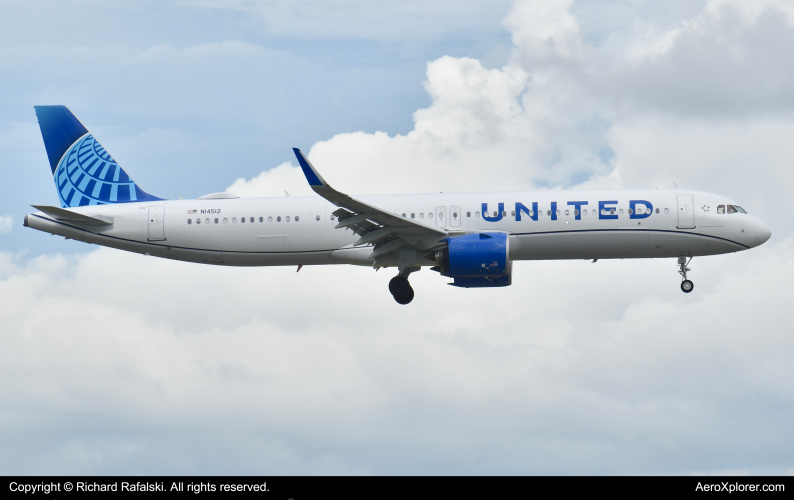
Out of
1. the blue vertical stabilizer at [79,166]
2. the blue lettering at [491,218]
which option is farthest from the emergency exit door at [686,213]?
the blue vertical stabilizer at [79,166]

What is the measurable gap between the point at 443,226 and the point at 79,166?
645 inches

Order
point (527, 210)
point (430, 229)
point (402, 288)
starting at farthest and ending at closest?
point (402, 288), point (527, 210), point (430, 229)

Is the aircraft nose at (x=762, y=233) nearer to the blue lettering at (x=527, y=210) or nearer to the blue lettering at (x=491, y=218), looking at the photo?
the blue lettering at (x=527, y=210)

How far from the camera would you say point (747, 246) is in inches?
1261

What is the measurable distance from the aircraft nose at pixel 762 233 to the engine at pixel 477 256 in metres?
9.63

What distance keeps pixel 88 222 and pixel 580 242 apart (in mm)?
19302

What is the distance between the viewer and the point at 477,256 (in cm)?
2978

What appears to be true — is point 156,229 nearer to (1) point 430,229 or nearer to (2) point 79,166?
(2) point 79,166

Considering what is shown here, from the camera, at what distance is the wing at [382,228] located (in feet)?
95.3

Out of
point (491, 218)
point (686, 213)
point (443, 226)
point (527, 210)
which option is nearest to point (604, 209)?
point (527, 210)

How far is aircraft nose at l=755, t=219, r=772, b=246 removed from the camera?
31891mm

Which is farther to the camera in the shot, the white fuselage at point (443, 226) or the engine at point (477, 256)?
the white fuselage at point (443, 226)

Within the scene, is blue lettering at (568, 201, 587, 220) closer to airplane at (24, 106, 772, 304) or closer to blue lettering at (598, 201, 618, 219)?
airplane at (24, 106, 772, 304)

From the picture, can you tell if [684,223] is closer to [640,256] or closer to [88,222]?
[640,256]
